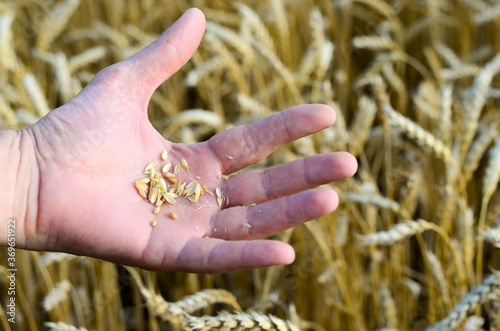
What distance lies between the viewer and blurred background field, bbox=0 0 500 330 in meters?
1.12

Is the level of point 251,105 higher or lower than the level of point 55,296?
higher

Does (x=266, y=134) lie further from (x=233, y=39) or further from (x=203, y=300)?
(x=233, y=39)

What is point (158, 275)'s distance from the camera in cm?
181

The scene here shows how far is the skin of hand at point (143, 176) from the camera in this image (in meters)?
1.02

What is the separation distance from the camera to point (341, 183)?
1455 mm

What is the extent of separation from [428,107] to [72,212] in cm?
105

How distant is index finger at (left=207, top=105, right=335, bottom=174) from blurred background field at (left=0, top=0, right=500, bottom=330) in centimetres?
14

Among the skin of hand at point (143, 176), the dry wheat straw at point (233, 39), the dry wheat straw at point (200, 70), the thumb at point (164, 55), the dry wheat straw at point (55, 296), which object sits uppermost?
the dry wheat straw at point (233, 39)

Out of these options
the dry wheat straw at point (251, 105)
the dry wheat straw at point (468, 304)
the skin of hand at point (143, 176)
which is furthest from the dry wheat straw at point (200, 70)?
the dry wheat straw at point (468, 304)

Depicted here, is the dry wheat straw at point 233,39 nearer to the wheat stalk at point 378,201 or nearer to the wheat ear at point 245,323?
the wheat stalk at point 378,201

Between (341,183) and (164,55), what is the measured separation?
56 cm

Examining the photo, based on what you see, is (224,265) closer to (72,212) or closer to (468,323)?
(72,212)

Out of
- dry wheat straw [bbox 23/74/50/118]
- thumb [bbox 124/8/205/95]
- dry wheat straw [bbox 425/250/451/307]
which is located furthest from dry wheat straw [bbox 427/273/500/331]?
dry wheat straw [bbox 23/74/50/118]

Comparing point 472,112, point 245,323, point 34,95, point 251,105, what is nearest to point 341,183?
point 251,105
